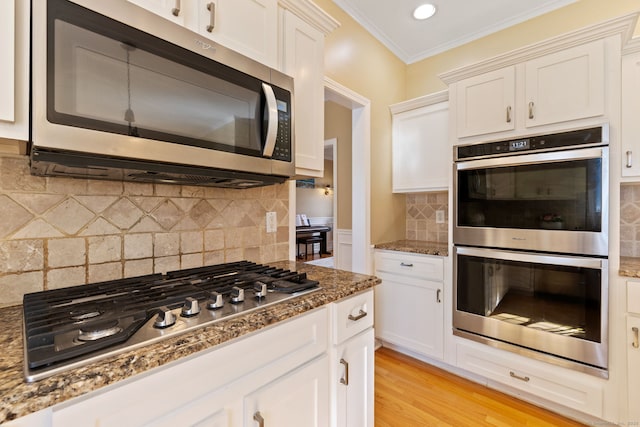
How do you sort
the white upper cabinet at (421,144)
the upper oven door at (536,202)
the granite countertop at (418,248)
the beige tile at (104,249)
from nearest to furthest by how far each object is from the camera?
the beige tile at (104,249)
the upper oven door at (536,202)
the granite countertop at (418,248)
the white upper cabinet at (421,144)

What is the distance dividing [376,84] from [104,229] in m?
2.32

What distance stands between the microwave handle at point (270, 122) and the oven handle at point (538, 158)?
1.48m

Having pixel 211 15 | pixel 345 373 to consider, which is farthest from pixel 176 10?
pixel 345 373

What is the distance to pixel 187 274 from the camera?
3.93 ft

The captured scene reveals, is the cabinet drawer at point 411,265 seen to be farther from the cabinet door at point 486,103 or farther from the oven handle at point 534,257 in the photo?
the cabinet door at point 486,103

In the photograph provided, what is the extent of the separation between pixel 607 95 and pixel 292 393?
215cm

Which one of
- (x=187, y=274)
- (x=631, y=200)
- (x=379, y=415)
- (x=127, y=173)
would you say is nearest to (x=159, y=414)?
(x=187, y=274)

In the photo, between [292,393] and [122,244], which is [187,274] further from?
[292,393]

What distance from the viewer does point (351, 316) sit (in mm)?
1158

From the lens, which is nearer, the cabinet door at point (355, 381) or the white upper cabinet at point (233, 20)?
the white upper cabinet at point (233, 20)

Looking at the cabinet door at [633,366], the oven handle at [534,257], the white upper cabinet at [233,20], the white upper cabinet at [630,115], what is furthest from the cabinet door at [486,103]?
the white upper cabinet at [233,20]

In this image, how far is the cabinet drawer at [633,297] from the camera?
149 cm

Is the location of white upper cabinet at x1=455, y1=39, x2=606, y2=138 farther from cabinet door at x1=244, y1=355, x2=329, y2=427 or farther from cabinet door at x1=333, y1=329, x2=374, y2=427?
cabinet door at x1=244, y1=355, x2=329, y2=427

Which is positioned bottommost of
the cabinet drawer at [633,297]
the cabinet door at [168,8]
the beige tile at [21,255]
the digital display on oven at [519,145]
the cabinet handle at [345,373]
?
the cabinet handle at [345,373]
